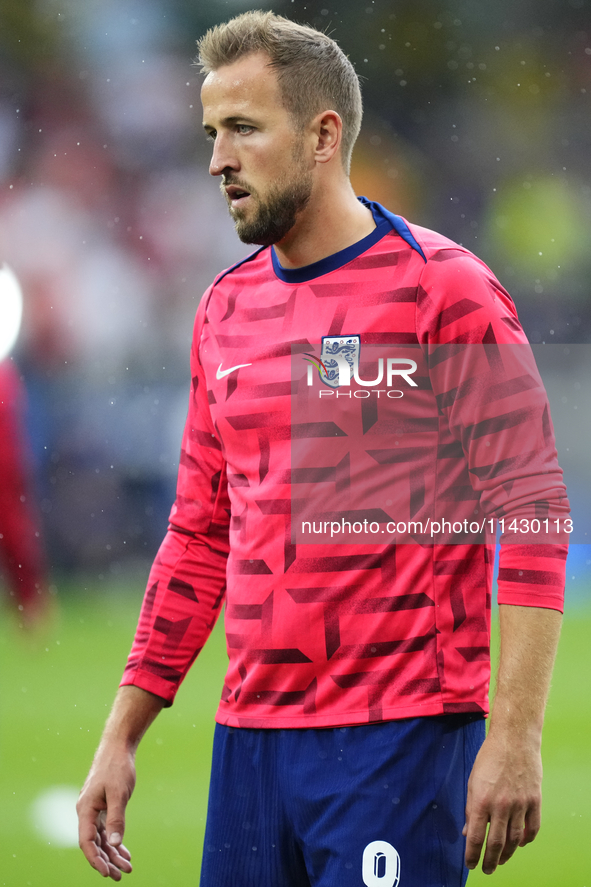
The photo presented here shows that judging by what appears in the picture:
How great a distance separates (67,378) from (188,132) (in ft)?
7.03

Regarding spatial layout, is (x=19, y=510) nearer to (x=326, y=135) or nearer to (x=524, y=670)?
(x=326, y=135)

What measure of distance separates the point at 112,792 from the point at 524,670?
20.6 inches

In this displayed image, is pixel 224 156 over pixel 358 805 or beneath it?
over

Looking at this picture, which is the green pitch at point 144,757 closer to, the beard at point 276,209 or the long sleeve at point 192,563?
the long sleeve at point 192,563

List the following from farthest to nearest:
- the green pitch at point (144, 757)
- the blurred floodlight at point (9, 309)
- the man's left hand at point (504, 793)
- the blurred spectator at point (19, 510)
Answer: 1. the blurred floodlight at point (9, 309)
2. the blurred spectator at point (19, 510)
3. the green pitch at point (144, 757)
4. the man's left hand at point (504, 793)

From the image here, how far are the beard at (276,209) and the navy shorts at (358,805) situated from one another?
0.56 metres

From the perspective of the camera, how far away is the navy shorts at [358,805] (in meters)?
0.99

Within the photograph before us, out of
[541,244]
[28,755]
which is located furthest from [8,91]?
[28,755]

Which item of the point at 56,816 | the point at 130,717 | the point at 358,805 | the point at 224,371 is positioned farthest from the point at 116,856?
the point at 56,816

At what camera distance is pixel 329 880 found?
3.30ft

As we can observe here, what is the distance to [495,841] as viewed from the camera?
0.93 metres

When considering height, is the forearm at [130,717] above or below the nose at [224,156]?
below

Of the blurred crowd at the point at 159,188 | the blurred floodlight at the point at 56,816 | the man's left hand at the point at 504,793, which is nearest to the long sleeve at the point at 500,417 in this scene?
the man's left hand at the point at 504,793

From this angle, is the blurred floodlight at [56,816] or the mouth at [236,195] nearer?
the mouth at [236,195]
